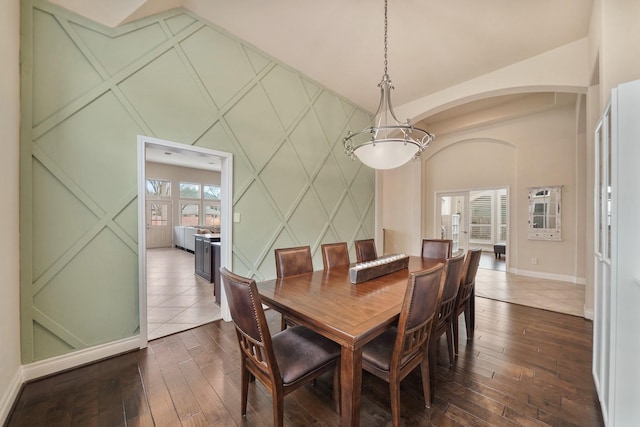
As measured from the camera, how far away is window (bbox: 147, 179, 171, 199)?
899 cm

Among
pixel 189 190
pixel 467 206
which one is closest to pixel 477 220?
pixel 467 206

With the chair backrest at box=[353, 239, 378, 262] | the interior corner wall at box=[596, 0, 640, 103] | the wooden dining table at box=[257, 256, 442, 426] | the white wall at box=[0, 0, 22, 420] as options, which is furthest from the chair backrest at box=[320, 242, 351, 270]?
the interior corner wall at box=[596, 0, 640, 103]

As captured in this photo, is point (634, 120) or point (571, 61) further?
point (571, 61)

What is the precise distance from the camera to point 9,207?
1672 millimetres

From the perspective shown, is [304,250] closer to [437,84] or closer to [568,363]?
[568,363]

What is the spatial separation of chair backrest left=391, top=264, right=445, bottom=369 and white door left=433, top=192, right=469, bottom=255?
5.63m

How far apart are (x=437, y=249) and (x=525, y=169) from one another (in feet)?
12.4

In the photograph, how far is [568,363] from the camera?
2.05 m

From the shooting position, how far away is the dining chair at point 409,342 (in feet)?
4.26

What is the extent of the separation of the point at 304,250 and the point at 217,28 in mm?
2852

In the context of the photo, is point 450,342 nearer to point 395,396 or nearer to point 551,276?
point 395,396

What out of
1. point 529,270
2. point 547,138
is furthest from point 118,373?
point 547,138

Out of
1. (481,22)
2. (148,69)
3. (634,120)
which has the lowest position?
(634,120)

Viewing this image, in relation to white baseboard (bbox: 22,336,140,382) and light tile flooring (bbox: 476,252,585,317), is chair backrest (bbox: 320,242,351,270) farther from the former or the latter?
light tile flooring (bbox: 476,252,585,317)
